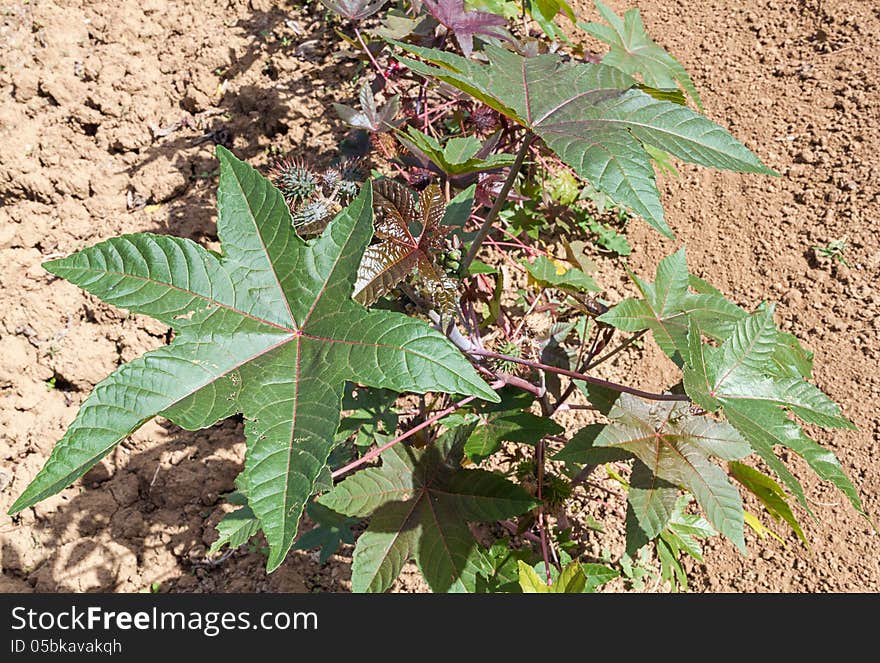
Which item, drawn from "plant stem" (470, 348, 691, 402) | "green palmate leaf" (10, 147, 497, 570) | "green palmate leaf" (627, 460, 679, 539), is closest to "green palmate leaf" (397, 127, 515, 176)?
"green palmate leaf" (10, 147, 497, 570)

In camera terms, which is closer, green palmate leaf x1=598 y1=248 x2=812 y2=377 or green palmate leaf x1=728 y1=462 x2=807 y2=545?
green palmate leaf x1=728 y1=462 x2=807 y2=545

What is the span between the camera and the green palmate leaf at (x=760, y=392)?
1.21 m

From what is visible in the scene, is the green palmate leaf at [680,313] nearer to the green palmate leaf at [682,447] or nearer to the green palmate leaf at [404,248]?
the green palmate leaf at [682,447]

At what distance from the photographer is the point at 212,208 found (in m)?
2.75

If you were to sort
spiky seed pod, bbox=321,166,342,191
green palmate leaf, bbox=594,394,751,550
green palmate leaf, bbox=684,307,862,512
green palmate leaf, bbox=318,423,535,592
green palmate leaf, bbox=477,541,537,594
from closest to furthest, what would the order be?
green palmate leaf, bbox=684,307,862,512 < green palmate leaf, bbox=594,394,751,550 < green palmate leaf, bbox=318,423,535,592 < spiky seed pod, bbox=321,166,342,191 < green palmate leaf, bbox=477,541,537,594

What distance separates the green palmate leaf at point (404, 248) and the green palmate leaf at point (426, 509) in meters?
0.47

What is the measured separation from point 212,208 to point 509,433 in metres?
1.88

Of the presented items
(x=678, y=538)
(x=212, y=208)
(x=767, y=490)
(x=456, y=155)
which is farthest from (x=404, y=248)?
(x=212, y=208)

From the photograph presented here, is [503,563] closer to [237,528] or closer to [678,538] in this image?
[678,538]

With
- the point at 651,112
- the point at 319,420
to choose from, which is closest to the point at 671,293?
the point at 651,112

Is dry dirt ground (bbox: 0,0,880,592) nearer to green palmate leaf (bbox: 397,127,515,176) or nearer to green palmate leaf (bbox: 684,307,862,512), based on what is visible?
green palmate leaf (bbox: 684,307,862,512)

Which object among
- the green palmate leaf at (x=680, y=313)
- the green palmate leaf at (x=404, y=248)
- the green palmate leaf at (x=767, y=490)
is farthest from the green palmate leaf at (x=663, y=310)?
the green palmate leaf at (x=404, y=248)

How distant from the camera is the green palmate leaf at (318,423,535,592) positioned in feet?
4.78

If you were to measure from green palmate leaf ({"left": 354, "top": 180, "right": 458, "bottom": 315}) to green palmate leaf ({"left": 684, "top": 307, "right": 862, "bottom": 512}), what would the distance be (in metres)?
0.56
